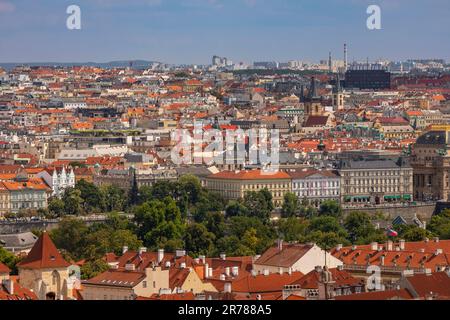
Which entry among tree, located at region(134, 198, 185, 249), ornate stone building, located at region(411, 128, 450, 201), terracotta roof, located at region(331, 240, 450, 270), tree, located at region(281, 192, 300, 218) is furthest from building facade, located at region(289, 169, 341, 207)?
terracotta roof, located at region(331, 240, 450, 270)

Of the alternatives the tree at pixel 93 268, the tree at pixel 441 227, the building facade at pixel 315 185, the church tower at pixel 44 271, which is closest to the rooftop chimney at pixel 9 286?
the church tower at pixel 44 271

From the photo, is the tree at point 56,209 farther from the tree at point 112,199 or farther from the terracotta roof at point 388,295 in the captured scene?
the terracotta roof at point 388,295

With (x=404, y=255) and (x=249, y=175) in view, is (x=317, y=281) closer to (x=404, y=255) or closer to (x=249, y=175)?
(x=404, y=255)

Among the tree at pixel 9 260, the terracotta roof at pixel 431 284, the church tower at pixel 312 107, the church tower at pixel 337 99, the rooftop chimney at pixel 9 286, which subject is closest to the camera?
the terracotta roof at pixel 431 284

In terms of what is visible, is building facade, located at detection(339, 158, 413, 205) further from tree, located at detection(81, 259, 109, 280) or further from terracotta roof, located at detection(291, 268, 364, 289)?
terracotta roof, located at detection(291, 268, 364, 289)

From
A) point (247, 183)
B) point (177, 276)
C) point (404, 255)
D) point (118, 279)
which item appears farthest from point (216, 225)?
point (177, 276)

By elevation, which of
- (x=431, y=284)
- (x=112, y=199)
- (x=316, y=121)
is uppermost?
(x=431, y=284)
